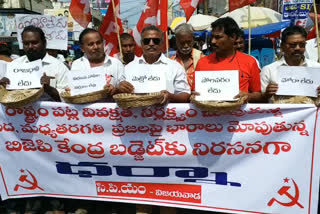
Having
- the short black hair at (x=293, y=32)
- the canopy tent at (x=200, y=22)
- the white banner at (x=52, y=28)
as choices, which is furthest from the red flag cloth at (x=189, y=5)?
the canopy tent at (x=200, y=22)

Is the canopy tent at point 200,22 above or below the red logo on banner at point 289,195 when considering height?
above

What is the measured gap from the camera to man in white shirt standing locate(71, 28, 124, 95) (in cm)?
313

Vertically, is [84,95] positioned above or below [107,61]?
below

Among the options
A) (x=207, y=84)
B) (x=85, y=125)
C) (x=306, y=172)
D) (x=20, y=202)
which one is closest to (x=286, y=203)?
(x=306, y=172)

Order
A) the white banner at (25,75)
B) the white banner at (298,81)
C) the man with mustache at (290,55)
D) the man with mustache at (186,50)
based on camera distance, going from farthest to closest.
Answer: the man with mustache at (186,50)
the white banner at (25,75)
the man with mustache at (290,55)
the white banner at (298,81)

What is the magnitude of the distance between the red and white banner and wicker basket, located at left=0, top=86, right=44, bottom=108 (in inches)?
8.1

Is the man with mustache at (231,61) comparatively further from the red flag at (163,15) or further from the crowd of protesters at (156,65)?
the red flag at (163,15)

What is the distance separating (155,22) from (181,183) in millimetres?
2411

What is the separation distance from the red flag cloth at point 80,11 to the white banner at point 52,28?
1.40ft

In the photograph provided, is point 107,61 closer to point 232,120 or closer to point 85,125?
point 85,125

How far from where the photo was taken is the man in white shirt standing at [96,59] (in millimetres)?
3127

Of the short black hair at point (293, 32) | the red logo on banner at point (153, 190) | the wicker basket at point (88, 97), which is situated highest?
the short black hair at point (293, 32)

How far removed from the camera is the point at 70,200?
351 cm

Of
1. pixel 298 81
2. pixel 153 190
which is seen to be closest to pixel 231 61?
pixel 298 81
